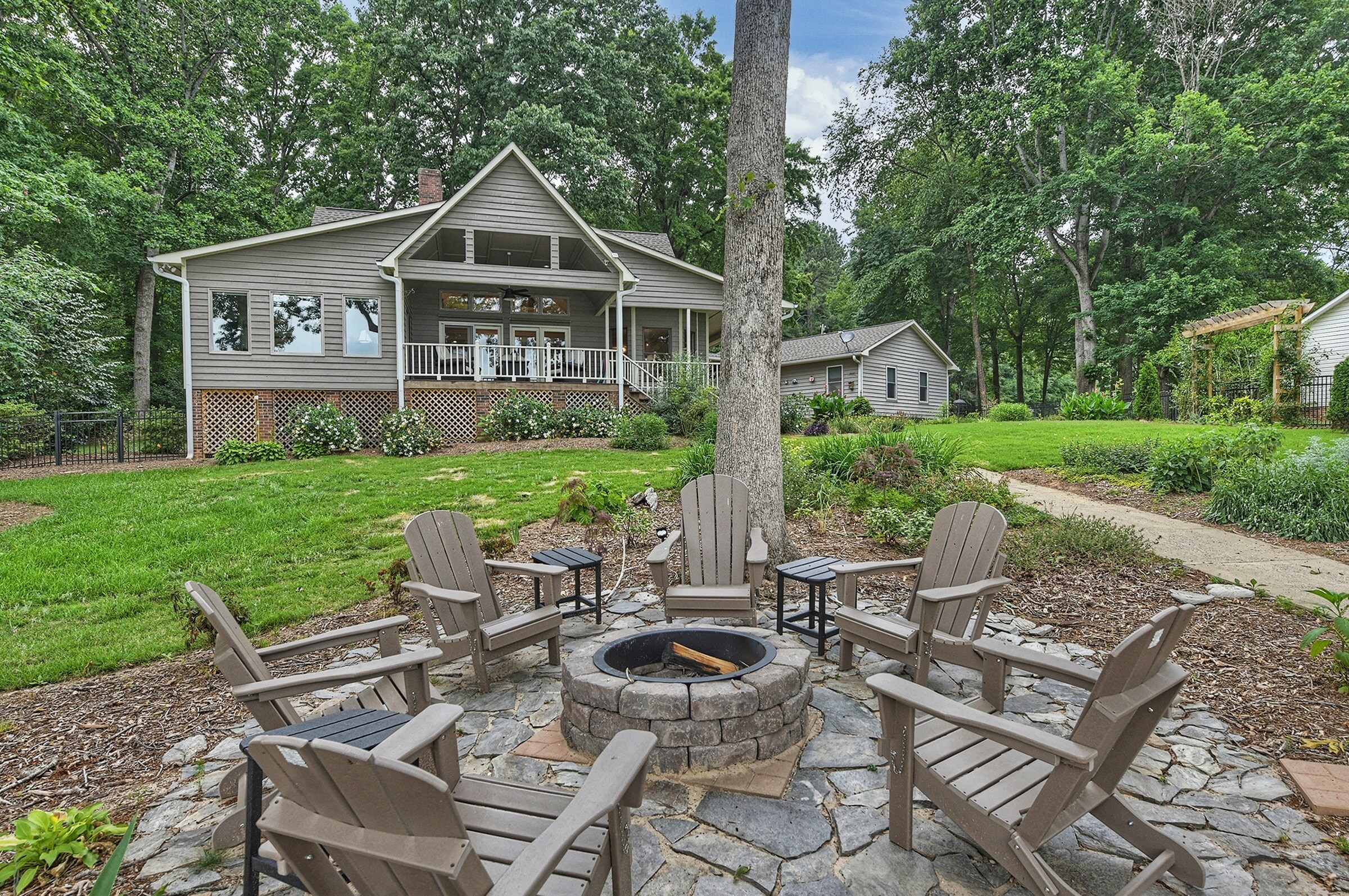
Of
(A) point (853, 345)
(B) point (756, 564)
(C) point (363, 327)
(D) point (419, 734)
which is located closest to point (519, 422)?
(C) point (363, 327)

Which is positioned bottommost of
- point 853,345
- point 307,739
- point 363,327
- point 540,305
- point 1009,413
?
point 307,739

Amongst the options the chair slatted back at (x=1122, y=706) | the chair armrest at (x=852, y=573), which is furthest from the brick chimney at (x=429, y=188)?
the chair slatted back at (x=1122, y=706)

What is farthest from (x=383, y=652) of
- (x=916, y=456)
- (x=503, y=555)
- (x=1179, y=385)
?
(x=1179, y=385)

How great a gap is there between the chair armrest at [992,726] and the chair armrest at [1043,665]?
2.15 feet

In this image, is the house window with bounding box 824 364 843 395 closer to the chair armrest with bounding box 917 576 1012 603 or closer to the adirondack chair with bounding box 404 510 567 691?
the chair armrest with bounding box 917 576 1012 603

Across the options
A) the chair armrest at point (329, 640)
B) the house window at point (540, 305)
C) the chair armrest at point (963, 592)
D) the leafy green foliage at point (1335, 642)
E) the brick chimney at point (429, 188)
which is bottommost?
the leafy green foliage at point (1335, 642)

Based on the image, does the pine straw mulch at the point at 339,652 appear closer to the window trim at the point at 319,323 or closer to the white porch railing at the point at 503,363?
the white porch railing at the point at 503,363

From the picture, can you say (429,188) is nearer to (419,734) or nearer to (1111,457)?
(1111,457)

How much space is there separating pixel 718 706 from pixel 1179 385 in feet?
65.1

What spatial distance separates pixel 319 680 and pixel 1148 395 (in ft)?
72.1

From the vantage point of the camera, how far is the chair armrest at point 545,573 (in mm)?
3672

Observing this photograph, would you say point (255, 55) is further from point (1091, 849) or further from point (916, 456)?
point (1091, 849)

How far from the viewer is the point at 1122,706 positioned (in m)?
1.69

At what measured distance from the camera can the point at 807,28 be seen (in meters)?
6.75
